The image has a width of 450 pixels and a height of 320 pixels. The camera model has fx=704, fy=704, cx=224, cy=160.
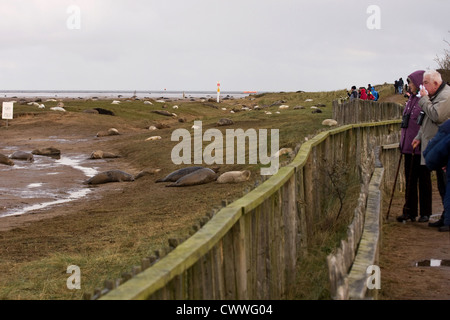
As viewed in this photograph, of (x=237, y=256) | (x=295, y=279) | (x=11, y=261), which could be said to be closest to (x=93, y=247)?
(x=11, y=261)

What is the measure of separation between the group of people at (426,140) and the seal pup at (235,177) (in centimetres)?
593

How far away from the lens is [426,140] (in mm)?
8562

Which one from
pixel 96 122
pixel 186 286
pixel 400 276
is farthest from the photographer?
pixel 96 122

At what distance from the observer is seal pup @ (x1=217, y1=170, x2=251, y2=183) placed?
15.1 m

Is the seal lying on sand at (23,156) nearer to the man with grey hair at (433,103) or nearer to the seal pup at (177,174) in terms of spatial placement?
the seal pup at (177,174)

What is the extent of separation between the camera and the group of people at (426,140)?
26.5 feet

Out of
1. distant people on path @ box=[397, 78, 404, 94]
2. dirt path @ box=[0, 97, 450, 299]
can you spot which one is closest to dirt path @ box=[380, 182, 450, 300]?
dirt path @ box=[0, 97, 450, 299]

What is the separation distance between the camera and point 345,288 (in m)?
3.83

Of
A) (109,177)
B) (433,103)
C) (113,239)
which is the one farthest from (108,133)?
(433,103)

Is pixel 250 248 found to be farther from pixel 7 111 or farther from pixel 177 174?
pixel 7 111

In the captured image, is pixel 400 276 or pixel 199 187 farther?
pixel 199 187

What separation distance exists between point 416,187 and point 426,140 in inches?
33.6

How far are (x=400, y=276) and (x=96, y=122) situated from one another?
104 feet
